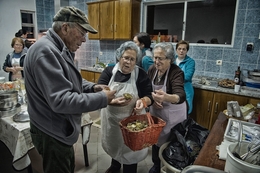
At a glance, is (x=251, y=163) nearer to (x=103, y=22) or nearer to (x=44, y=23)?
(x=103, y=22)

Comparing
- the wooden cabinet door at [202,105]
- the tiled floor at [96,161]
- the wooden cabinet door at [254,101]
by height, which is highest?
the wooden cabinet door at [254,101]

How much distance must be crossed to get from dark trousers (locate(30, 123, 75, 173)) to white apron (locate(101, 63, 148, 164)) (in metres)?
0.50

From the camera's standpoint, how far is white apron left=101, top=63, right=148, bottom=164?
1.58m

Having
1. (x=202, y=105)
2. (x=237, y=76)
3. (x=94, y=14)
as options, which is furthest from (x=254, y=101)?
(x=94, y=14)

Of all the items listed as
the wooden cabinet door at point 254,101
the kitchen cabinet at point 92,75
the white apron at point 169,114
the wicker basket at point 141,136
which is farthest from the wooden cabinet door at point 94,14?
the wicker basket at point 141,136

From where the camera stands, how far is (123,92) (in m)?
1.58

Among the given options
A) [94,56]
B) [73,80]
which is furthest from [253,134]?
[94,56]

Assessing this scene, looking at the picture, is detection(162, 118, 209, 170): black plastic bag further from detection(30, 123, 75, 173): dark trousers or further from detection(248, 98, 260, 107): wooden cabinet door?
detection(248, 98, 260, 107): wooden cabinet door

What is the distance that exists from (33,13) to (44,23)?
0.34 metres

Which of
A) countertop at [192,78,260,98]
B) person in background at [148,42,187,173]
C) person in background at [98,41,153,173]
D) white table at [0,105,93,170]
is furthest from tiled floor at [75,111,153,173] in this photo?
countertop at [192,78,260,98]

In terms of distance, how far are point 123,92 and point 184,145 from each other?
0.63 metres

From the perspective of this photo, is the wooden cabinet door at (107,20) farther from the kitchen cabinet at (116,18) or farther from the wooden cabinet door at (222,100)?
the wooden cabinet door at (222,100)

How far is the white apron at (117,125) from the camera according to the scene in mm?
1583

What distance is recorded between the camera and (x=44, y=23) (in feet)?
16.8
